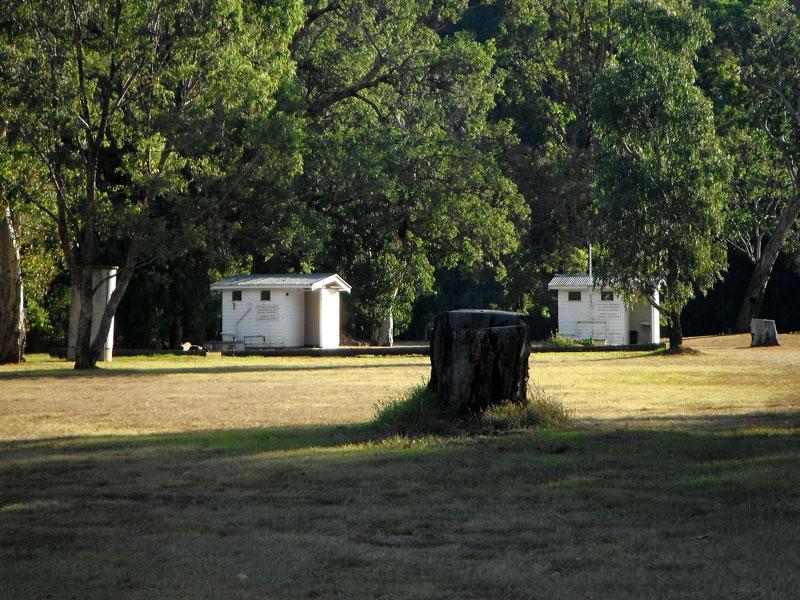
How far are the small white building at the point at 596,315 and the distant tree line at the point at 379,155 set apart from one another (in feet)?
7.16

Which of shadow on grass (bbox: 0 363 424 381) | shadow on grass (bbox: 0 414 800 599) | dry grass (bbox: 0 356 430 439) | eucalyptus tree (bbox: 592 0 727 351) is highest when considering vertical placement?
eucalyptus tree (bbox: 592 0 727 351)

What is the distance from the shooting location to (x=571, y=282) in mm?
51281

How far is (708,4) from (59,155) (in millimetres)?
43016

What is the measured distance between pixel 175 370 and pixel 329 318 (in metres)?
18.1

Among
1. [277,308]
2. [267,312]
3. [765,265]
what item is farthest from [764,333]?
[267,312]

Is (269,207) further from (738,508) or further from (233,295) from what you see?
(738,508)

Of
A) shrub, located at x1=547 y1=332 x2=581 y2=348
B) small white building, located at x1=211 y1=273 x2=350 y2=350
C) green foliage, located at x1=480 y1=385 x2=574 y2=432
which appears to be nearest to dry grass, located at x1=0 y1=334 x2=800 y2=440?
green foliage, located at x1=480 y1=385 x2=574 y2=432

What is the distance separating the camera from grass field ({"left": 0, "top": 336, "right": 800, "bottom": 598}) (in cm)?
616

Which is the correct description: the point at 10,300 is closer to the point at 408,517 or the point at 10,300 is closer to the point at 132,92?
the point at 132,92

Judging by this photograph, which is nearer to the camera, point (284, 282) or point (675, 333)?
point (675, 333)

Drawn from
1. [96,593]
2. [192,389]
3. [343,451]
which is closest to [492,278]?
[192,389]

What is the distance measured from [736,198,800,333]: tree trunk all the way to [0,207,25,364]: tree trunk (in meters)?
28.0

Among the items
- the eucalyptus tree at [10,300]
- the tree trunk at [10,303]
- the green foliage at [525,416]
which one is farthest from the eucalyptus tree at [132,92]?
the green foliage at [525,416]

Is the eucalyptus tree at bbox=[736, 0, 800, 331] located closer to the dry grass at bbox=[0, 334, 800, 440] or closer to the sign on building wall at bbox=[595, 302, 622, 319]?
the sign on building wall at bbox=[595, 302, 622, 319]
